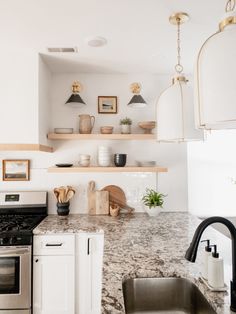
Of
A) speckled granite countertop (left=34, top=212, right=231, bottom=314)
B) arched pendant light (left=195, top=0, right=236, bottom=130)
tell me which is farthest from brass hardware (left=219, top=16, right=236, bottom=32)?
speckled granite countertop (left=34, top=212, right=231, bottom=314)

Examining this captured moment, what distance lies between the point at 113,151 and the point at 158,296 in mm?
1821

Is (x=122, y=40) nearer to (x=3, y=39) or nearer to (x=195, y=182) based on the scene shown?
(x=3, y=39)

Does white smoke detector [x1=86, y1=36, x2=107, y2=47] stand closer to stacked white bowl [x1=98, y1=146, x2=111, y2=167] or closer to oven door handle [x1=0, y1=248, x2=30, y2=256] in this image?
stacked white bowl [x1=98, y1=146, x2=111, y2=167]

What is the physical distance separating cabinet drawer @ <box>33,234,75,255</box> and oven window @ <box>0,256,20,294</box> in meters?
0.19

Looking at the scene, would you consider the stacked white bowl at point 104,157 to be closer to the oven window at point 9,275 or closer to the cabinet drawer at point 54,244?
the cabinet drawer at point 54,244

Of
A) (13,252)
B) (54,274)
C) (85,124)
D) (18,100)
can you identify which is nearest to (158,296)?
(54,274)

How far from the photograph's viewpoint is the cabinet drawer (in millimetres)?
2266

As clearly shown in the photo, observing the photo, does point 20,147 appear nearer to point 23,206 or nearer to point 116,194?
point 23,206

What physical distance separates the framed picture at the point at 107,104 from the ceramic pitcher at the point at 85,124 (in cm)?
23

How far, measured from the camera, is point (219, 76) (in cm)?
71

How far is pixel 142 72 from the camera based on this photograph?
2.92m

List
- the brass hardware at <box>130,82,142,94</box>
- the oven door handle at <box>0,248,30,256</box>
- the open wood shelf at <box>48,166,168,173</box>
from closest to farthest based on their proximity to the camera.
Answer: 1. the oven door handle at <box>0,248,30,256</box>
2. the open wood shelf at <box>48,166,168,173</box>
3. the brass hardware at <box>130,82,142,94</box>

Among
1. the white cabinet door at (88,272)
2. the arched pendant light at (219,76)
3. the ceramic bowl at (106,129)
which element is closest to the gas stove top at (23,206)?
the white cabinet door at (88,272)

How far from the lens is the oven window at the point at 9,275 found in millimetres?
2162
